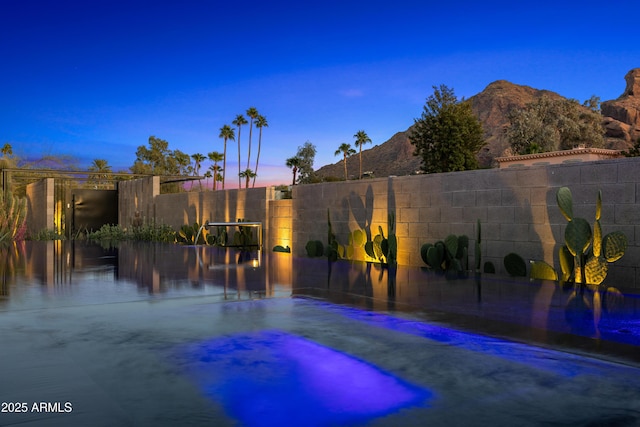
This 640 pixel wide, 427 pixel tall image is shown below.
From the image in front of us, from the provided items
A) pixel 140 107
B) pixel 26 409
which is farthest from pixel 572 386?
pixel 140 107

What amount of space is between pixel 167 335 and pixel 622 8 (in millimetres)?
45166

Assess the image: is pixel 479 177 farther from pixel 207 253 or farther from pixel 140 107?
pixel 140 107

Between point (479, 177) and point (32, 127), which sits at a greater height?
point (32, 127)

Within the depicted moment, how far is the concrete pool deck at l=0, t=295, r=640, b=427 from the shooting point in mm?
2951

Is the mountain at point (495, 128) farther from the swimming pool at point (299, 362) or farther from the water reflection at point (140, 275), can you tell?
the swimming pool at point (299, 362)

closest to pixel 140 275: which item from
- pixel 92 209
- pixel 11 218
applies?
pixel 11 218

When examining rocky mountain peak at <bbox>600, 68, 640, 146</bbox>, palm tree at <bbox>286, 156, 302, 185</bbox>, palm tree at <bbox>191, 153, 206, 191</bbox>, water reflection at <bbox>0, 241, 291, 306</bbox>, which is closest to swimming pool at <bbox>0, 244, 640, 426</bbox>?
water reflection at <bbox>0, 241, 291, 306</bbox>

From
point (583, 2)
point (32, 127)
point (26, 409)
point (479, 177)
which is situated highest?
point (583, 2)

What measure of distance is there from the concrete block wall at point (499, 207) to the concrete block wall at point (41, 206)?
1793 cm

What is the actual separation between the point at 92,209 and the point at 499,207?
23479 mm

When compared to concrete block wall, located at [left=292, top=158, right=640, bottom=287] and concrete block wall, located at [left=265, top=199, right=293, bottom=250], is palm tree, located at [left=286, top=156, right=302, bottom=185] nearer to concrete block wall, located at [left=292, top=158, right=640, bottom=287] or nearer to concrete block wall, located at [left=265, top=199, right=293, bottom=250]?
concrete block wall, located at [left=265, top=199, right=293, bottom=250]

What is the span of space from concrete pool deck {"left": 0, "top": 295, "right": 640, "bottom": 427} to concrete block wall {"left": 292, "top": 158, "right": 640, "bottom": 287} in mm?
4051

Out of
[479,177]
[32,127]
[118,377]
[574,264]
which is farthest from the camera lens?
[32,127]

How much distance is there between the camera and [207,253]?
1461 centimetres
